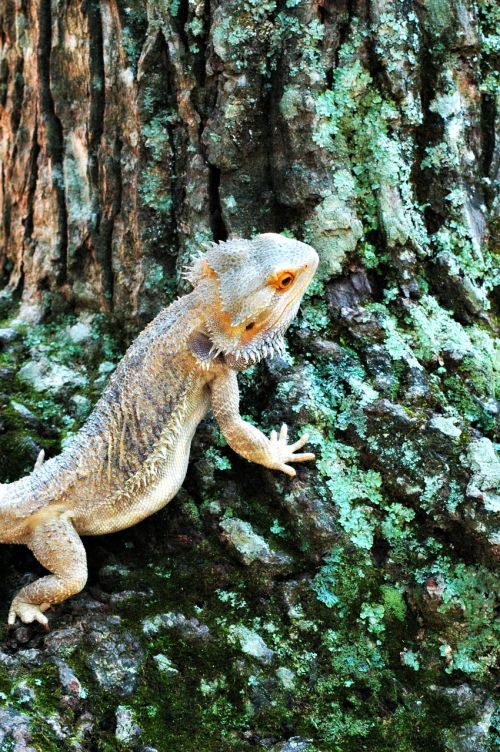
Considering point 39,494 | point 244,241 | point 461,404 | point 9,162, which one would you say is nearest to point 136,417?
point 39,494

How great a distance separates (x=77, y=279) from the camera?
207 inches

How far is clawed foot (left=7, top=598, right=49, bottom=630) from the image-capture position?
12.8 ft

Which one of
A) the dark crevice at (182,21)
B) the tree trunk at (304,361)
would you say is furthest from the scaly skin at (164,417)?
the dark crevice at (182,21)

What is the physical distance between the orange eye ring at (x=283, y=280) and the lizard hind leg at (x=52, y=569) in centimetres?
165

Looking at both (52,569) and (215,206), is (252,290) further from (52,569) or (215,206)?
(52,569)

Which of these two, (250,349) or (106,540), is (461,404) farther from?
(106,540)

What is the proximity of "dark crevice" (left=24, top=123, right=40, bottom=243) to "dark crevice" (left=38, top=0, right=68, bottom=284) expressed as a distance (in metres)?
0.17

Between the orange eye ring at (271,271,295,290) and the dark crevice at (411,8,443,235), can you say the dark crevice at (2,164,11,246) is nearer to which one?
the orange eye ring at (271,271,295,290)

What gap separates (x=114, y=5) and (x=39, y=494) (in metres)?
2.88

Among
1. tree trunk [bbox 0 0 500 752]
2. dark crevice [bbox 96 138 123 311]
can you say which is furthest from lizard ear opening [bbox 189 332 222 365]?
dark crevice [bbox 96 138 123 311]

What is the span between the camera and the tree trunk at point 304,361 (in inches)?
146

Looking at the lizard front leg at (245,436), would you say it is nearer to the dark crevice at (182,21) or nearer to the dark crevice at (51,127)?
the dark crevice at (51,127)

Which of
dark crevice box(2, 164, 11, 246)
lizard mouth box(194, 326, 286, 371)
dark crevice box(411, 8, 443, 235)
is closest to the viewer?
lizard mouth box(194, 326, 286, 371)

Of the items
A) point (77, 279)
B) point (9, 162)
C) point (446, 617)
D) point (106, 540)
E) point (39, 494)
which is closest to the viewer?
point (446, 617)
